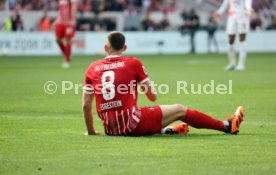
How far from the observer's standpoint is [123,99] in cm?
1011

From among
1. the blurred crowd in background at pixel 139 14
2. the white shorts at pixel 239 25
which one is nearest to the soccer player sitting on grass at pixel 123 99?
the white shorts at pixel 239 25

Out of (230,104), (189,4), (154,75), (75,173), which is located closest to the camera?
(75,173)

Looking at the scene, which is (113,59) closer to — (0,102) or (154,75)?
(0,102)

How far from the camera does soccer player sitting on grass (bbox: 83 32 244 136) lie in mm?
10102

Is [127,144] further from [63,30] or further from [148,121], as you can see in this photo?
[63,30]

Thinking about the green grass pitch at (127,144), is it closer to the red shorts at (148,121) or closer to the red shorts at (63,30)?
the red shorts at (148,121)

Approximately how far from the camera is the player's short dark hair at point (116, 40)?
1006cm

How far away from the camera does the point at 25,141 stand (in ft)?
32.4

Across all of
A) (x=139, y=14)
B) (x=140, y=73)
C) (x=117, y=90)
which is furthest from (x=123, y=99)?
(x=139, y=14)

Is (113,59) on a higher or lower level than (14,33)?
higher

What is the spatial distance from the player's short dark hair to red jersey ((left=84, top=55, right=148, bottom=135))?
143 mm

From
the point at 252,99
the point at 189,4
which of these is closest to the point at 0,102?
the point at 252,99

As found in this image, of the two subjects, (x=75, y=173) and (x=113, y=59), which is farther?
(x=113, y=59)

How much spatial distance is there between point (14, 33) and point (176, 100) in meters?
23.6
